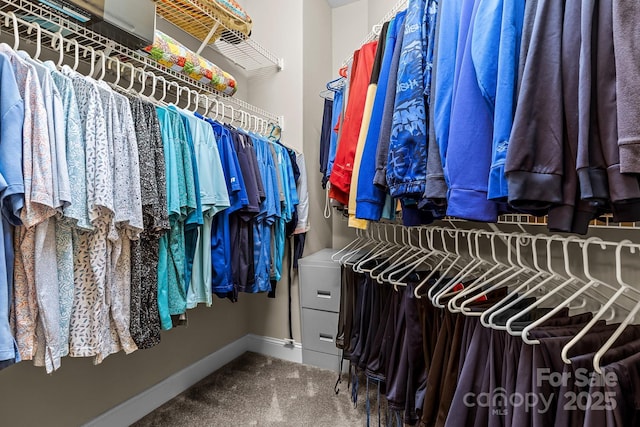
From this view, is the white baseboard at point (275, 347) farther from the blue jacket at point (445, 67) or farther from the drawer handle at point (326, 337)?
the blue jacket at point (445, 67)

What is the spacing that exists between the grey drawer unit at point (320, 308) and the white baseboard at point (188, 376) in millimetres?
194

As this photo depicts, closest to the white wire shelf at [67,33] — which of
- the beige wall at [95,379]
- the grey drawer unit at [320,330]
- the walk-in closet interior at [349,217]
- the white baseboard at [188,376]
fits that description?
the walk-in closet interior at [349,217]

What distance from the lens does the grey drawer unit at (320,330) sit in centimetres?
197

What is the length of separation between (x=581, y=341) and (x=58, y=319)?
138 centimetres

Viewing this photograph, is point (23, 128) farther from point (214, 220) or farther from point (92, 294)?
point (214, 220)

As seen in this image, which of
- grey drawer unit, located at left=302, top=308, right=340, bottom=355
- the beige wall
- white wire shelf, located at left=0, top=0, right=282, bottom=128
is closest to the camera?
white wire shelf, located at left=0, top=0, right=282, bottom=128

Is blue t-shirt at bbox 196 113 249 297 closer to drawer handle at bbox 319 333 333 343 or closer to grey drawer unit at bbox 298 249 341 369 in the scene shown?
grey drawer unit at bbox 298 249 341 369

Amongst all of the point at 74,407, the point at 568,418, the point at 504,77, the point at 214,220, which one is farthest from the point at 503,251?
the point at 74,407

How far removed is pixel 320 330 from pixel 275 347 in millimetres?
479

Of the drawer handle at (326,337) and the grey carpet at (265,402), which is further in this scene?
the drawer handle at (326,337)

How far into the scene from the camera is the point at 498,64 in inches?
27.3

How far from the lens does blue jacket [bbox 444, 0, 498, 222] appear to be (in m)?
0.72

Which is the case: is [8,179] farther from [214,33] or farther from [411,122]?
[214,33]

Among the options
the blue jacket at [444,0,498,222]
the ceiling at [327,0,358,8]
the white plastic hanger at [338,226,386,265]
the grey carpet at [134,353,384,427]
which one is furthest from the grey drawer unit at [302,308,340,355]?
the ceiling at [327,0,358,8]
